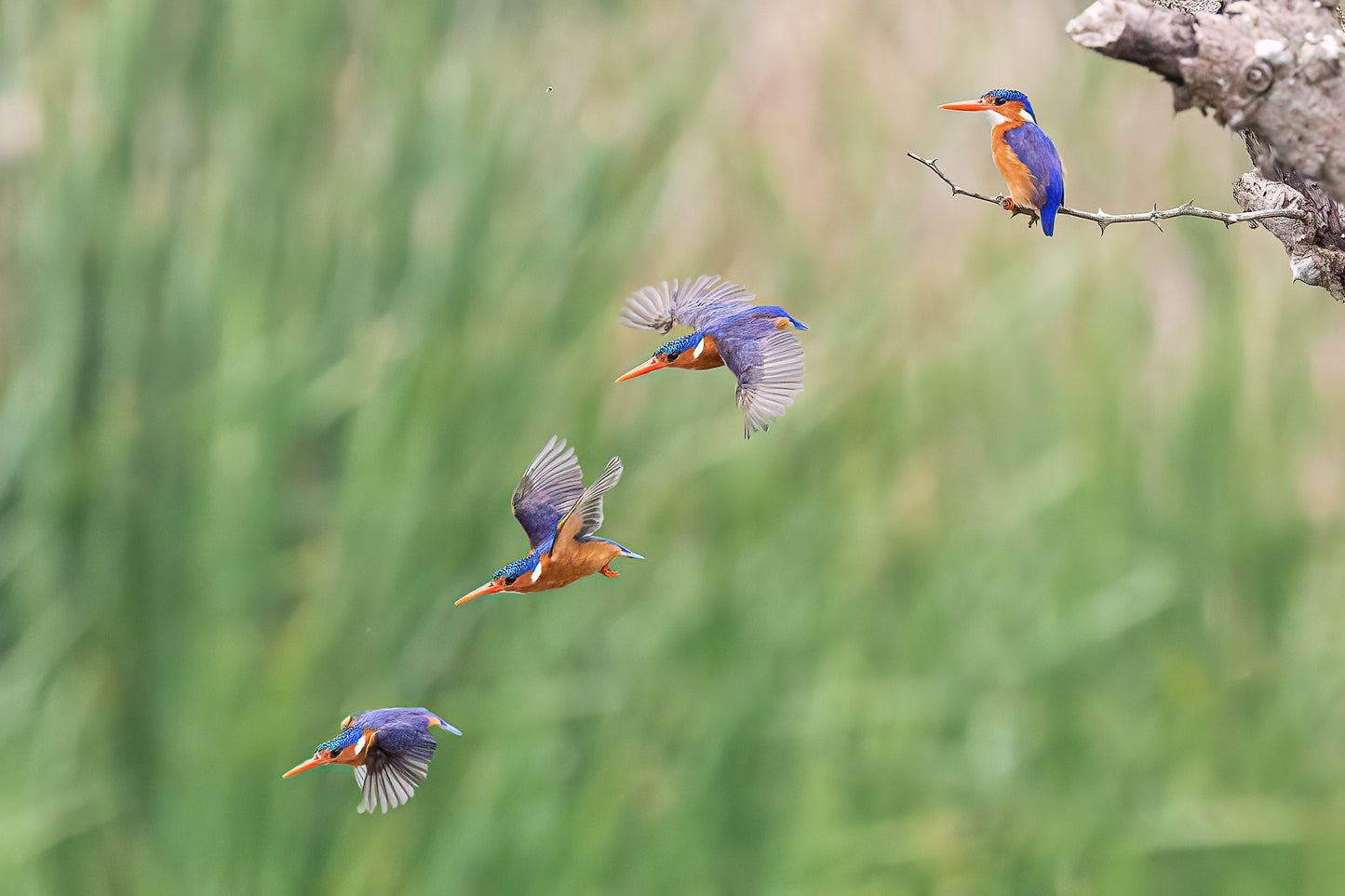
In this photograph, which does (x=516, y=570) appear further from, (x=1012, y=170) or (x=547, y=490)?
(x=1012, y=170)

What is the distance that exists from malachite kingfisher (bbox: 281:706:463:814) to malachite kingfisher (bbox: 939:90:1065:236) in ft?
0.57

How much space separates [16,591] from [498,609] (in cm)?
50

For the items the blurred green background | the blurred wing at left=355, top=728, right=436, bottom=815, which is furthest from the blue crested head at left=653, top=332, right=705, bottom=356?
the blurred green background

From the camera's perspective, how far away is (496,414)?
1.16m

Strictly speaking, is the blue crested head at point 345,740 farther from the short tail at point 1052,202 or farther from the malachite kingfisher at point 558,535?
the short tail at point 1052,202

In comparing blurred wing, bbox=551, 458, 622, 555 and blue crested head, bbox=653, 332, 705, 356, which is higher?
blue crested head, bbox=653, 332, 705, 356

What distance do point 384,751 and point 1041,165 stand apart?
0.66 feet

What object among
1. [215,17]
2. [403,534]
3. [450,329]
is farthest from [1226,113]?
[215,17]

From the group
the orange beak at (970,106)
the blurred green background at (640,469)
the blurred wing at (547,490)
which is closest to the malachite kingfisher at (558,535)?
the blurred wing at (547,490)

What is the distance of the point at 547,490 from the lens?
1.06ft

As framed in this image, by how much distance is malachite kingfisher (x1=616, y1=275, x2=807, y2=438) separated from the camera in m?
0.26

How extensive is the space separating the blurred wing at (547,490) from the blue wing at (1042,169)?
12 cm

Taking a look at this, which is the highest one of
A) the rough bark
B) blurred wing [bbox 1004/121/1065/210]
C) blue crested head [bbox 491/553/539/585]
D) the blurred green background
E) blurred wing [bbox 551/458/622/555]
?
the blurred green background

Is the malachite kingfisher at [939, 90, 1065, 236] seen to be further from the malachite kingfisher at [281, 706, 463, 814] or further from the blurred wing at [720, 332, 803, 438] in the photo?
the malachite kingfisher at [281, 706, 463, 814]
